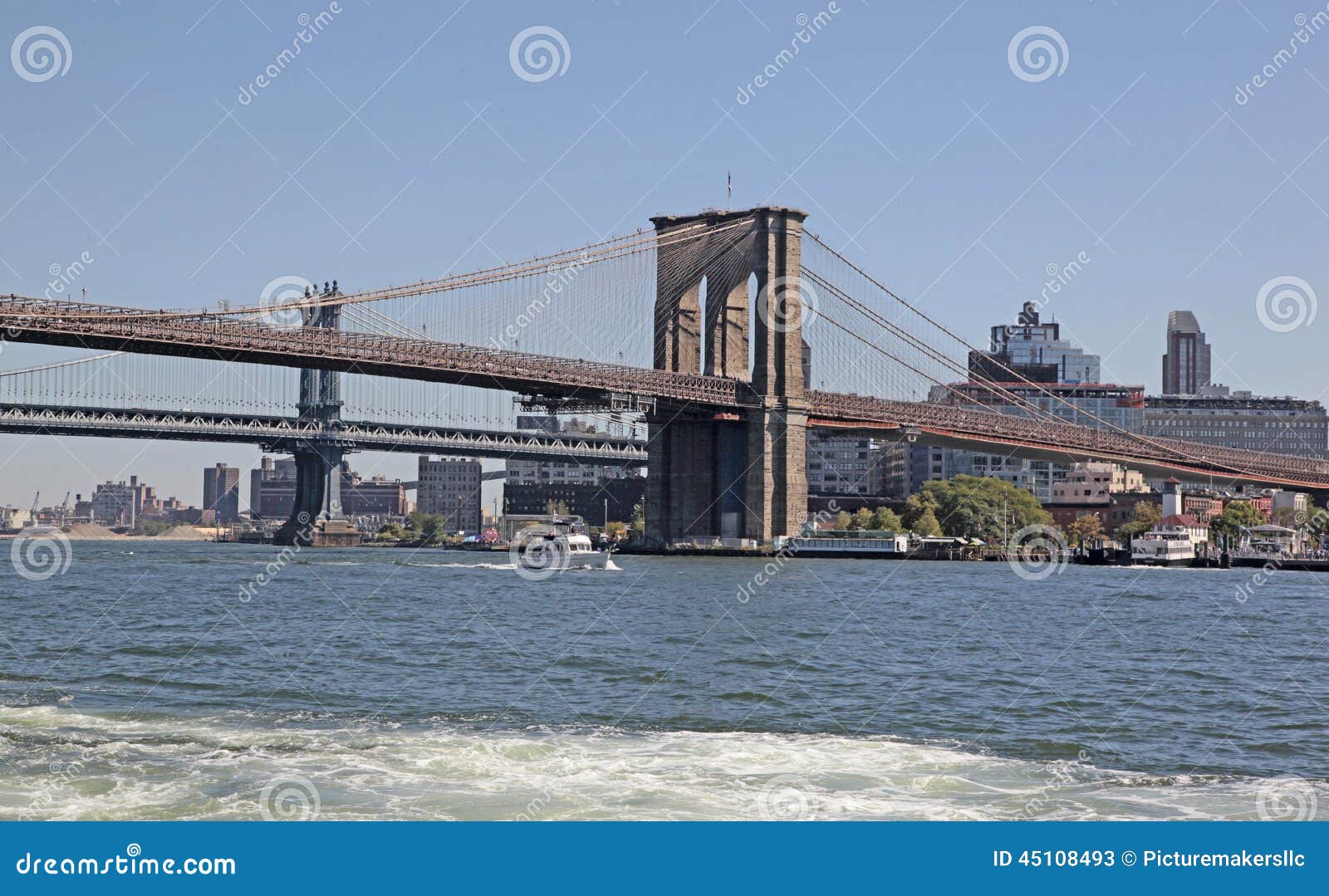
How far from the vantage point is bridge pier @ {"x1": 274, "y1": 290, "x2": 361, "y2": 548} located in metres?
115

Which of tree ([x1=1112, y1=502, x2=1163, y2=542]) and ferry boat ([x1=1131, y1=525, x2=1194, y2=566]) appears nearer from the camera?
ferry boat ([x1=1131, y1=525, x2=1194, y2=566])

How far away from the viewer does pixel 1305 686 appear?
22.2 meters

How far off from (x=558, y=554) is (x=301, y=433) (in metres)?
35.3

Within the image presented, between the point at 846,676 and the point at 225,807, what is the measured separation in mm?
11614

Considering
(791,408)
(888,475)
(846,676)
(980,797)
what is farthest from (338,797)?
(888,475)

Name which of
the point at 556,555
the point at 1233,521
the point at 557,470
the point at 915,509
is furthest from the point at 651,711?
the point at 557,470

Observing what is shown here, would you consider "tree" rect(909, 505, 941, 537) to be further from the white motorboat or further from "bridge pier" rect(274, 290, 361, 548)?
"bridge pier" rect(274, 290, 361, 548)

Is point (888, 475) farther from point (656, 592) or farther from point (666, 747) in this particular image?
point (666, 747)

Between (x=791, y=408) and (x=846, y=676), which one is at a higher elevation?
(x=791, y=408)

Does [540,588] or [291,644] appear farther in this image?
[540,588]

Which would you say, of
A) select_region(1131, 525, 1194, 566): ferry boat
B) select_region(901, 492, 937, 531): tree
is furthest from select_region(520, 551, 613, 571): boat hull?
select_region(901, 492, 937, 531): tree

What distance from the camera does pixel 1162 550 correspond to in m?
78.1

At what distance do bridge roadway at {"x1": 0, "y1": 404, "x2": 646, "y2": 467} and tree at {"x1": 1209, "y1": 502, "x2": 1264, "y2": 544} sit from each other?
41.1 metres
